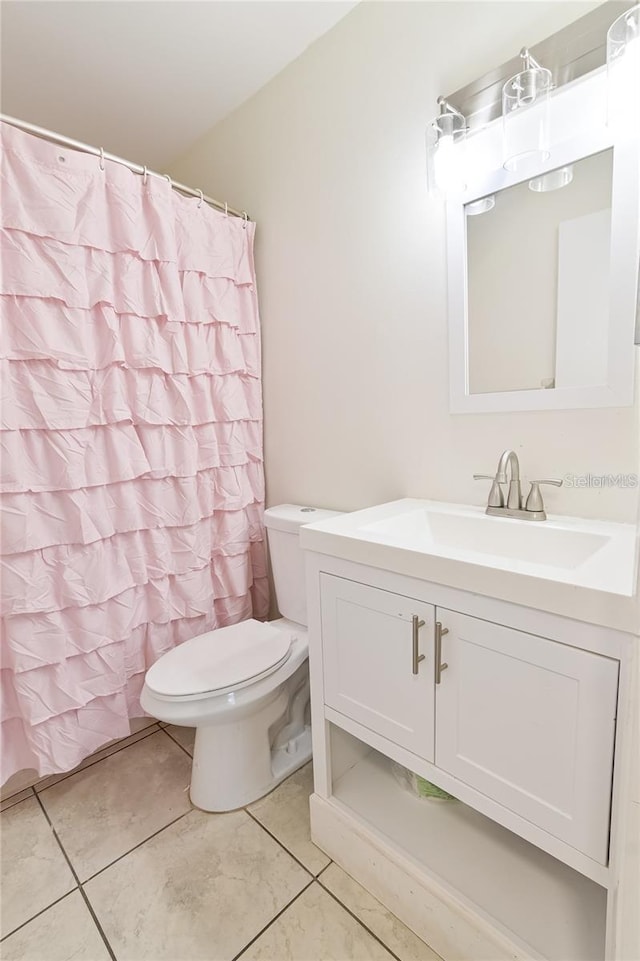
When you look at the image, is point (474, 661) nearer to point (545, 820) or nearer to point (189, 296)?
point (545, 820)

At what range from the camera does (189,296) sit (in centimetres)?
164

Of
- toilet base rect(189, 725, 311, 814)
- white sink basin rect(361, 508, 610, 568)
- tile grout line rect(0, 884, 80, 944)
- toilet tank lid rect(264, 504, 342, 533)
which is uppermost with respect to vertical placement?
white sink basin rect(361, 508, 610, 568)

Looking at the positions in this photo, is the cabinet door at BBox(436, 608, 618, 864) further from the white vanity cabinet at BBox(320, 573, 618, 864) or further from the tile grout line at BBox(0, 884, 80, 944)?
the tile grout line at BBox(0, 884, 80, 944)

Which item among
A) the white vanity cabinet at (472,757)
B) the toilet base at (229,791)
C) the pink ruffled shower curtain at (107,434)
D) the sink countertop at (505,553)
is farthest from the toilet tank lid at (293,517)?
the toilet base at (229,791)

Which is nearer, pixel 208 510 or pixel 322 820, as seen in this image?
pixel 322 820

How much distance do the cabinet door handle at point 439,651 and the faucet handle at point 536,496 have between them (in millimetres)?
432

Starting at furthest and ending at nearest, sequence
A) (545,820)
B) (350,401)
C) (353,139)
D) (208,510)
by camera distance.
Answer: (208,510), (350,401), (353,139), (545,820)

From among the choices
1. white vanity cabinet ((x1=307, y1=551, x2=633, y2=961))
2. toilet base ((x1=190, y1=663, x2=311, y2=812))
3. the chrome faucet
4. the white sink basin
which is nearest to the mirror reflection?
the chrome faucet

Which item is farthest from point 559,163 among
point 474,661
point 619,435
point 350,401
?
point 474,661

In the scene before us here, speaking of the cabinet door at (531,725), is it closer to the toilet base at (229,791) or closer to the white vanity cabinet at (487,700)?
the white vanity cabinet at (487,700)

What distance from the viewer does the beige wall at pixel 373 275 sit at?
116 cm

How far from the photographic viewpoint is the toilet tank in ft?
5.36

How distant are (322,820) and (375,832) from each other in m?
0.17

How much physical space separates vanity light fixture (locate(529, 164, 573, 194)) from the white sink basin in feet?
2.67
